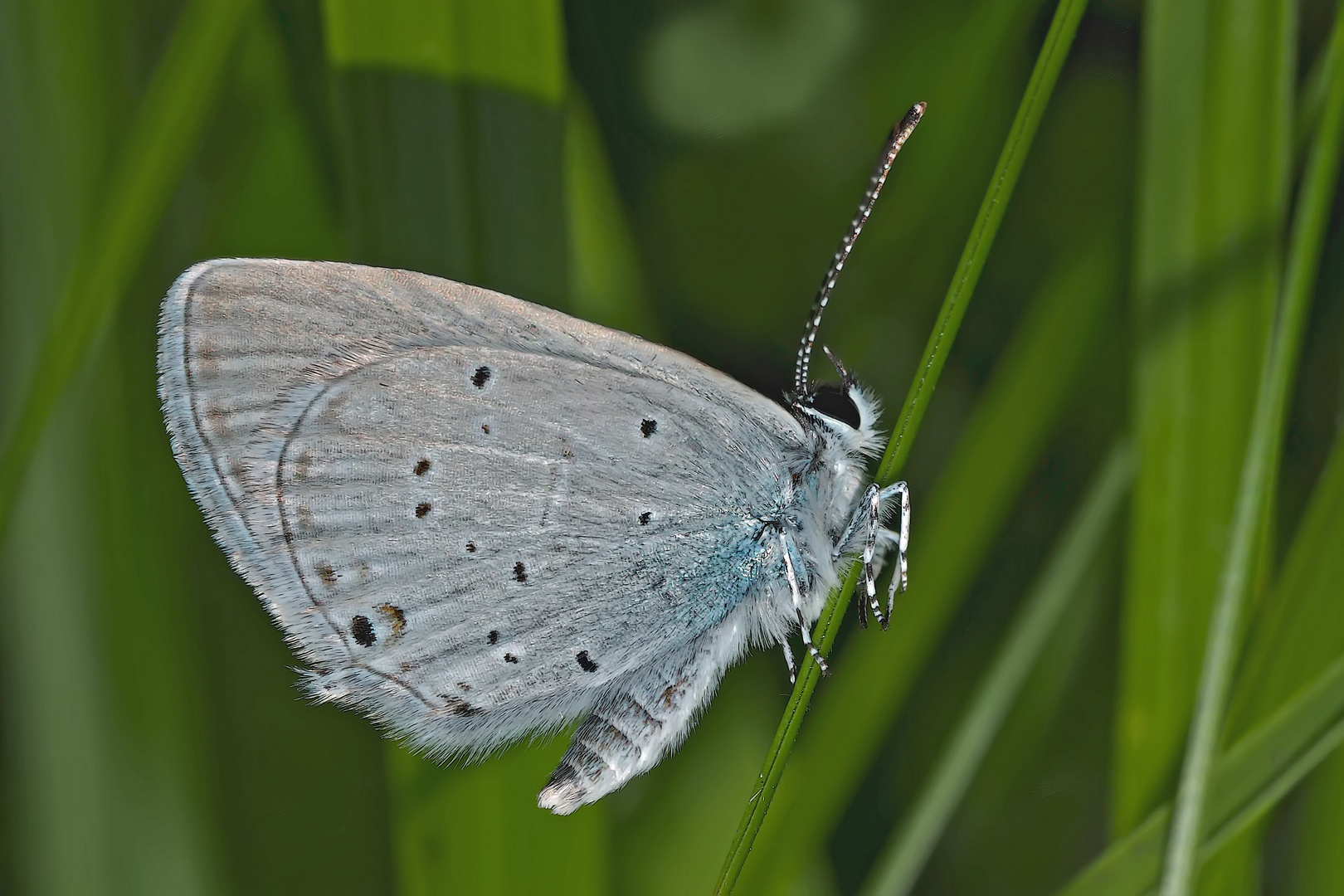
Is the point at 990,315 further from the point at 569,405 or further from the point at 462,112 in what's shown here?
the point at 462,112

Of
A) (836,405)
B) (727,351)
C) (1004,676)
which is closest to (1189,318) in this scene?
(836,405)

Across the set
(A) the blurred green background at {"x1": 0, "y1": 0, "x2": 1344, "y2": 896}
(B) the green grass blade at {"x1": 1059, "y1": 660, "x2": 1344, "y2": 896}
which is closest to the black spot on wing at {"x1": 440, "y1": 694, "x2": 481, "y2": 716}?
(A) the blurred green background at {"x1": 0, "y1": 0, "x2": 1344, "y2": 896}

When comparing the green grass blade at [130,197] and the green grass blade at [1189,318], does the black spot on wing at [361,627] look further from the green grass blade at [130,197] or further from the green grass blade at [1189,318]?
the green grass blade at [1189,318]

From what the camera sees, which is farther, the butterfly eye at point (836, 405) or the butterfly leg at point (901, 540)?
the butterfly eye at point (836, 405)

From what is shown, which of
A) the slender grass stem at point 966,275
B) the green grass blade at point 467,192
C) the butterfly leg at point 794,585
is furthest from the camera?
the butterfly leg at point 794,585

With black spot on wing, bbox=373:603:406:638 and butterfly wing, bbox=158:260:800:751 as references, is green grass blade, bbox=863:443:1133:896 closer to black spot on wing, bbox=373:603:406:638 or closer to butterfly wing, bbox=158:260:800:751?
butterfly wing, bbox=158:260:800:751

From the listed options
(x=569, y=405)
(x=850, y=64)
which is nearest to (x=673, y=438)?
(x=569, y=405)

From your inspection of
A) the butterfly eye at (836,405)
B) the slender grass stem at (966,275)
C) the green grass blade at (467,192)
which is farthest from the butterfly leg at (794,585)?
the green grass blade at (467,192)
